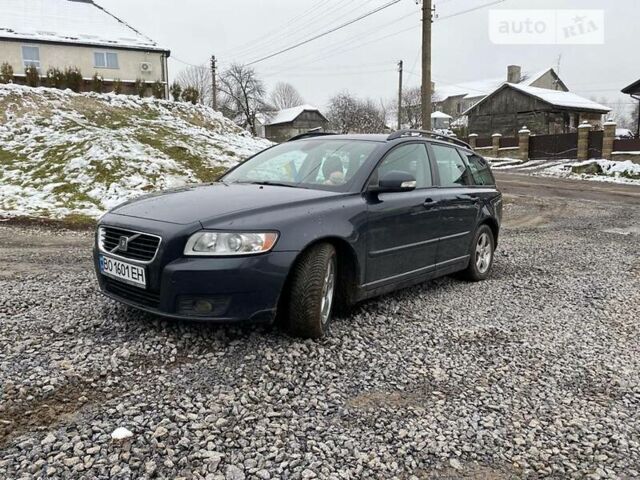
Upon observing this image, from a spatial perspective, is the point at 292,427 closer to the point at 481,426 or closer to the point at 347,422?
the point at 347,422

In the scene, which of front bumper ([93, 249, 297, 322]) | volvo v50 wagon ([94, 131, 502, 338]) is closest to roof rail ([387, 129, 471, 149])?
volvo v50 wagon ([94, 131, 502, 338])

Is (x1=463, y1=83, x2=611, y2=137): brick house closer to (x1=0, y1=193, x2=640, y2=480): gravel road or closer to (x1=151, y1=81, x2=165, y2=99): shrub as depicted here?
(x1=151, y1=81, x2=165, y2=99): shrub

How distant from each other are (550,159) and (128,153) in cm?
2610

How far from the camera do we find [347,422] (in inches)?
108

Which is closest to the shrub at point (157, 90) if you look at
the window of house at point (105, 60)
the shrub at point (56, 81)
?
the shrub at point (56, 81)

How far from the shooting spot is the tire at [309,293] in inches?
139

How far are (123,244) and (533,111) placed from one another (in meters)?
43.8

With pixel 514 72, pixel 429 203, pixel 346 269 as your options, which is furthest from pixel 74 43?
pixel 514 72

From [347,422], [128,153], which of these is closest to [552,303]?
[347,422]

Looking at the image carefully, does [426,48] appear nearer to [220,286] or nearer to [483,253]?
[483,253]

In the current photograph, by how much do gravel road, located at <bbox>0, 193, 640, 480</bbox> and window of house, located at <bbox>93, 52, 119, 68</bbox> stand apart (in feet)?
99.9

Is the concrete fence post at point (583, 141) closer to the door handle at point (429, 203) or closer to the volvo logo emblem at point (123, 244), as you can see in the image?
the door handle at point (429, 203)

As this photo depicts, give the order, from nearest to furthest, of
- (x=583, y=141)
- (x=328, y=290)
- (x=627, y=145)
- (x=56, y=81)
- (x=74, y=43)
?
(x=328, y=290), (x=56, y=81), (x=627, y=145), (x=583, y=141), (x=74, y=43)

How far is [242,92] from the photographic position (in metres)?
63.9
